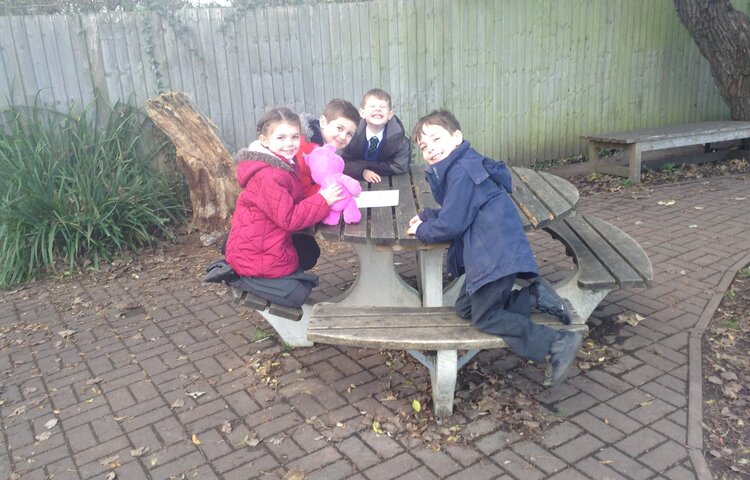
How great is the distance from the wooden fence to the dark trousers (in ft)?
16.2

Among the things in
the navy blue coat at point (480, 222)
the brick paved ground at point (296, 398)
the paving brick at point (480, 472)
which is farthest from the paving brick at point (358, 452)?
the navy blue coat at point (480, 222)

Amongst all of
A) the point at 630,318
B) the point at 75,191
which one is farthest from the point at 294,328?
the point at 75,191

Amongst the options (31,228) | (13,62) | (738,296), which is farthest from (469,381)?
(13,62)

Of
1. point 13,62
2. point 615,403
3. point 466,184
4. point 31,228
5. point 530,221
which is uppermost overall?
point 13,62

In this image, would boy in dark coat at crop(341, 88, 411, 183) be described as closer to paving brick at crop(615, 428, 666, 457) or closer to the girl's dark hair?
the girl's dark hair

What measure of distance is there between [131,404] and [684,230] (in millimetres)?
4932

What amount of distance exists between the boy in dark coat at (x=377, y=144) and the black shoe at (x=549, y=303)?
158 cm

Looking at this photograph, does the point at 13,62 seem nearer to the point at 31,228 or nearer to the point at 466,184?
the point at 31,228

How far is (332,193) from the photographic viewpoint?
3.44 m

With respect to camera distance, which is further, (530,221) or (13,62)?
(13,62)

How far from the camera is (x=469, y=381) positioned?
139 inches

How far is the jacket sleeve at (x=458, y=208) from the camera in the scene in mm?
3051

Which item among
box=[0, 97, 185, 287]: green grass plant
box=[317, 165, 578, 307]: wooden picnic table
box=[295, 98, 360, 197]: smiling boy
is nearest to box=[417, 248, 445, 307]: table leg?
box=[317, 165, 578, 307]: wooden picnic table

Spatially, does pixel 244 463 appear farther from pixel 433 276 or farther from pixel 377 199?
pixel 377 199
